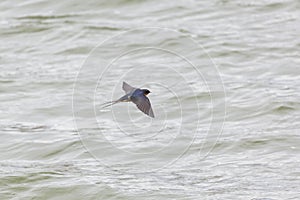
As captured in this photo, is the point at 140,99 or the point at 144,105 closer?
the point at 144,105

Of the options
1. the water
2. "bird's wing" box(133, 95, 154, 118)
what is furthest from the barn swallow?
the water

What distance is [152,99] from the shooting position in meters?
13.7

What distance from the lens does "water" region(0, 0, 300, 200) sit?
35.6 feet

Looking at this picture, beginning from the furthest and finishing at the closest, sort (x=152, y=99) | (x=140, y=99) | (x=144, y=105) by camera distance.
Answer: (x=152, y=99), (x=140, y=99), (x=144, y=105)

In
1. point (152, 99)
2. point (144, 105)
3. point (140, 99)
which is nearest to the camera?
point (144, 105)

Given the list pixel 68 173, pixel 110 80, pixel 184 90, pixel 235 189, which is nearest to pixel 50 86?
pixel 110 80

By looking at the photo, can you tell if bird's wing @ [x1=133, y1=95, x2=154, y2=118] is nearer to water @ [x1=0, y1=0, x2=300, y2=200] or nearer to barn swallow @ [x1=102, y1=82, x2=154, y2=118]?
barn swallow @ [x1=102, y1=82, x2=154, y2=118]

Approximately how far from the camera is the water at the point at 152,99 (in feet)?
35.6

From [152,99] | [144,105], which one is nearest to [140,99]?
[144,105]

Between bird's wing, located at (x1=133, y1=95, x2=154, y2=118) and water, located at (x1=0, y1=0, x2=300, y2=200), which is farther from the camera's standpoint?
water, located at (x1=0, y1=0, x2=300, y2=200)

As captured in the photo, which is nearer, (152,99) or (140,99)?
(140,99)

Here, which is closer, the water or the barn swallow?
the barn swallow

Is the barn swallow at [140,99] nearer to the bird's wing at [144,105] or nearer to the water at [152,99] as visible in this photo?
the bird's wing at [144,105]

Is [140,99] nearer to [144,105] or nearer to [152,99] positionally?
[144,105]
